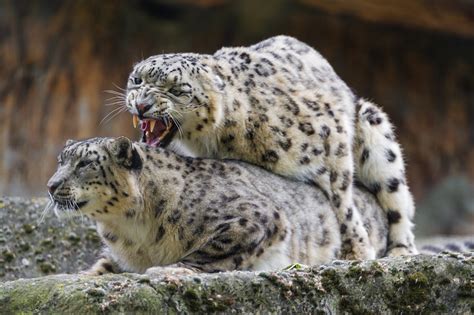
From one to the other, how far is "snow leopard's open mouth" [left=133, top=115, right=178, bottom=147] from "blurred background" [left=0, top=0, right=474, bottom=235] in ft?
24.9

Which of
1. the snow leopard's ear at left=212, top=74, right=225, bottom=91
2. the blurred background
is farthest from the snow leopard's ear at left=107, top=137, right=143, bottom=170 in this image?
the blurred background

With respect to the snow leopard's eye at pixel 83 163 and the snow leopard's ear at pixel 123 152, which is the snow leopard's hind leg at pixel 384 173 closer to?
the snow leopard's ear at pixel 123 152

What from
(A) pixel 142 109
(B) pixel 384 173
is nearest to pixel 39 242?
(A) pixel 142 109

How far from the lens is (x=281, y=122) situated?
29.5 ft

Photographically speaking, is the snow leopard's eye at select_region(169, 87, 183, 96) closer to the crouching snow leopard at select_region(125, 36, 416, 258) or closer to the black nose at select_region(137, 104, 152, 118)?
the crouching snow leopard at select_region(125, 36, 416, 258)

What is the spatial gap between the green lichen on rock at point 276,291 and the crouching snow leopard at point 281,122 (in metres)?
2.59

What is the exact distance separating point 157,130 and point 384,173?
8.11 ft

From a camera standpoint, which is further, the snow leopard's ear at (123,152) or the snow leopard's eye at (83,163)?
the snow leopard's ear at (123,152)

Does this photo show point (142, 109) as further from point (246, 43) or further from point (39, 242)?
point (246, 43)

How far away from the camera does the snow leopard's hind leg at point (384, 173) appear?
10008 millimetres

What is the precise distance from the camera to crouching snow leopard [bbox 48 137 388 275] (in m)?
7.61

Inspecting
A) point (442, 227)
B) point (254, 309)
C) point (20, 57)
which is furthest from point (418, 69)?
point (254, 309)

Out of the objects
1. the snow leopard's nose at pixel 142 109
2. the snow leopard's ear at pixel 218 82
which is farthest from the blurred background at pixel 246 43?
the snow leopard's nose at pixel 142 109

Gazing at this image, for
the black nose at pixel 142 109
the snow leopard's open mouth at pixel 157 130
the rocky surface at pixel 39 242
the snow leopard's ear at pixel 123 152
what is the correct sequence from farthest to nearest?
1. the rocky surface at pixel 39 242
2. the snow leopard's open mouth at pixel 157 130
3. the black nose at pixel 142 109
4. the snow leopard's ear at pixel 123 152
